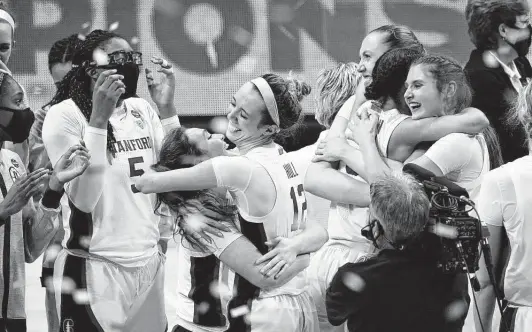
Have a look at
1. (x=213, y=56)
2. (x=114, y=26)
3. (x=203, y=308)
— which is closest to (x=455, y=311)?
(x=203, y=308)

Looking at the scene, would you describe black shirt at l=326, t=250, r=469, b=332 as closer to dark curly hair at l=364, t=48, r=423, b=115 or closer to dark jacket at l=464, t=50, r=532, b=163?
dark curly hair at l=364, t=48, r=423, b=115

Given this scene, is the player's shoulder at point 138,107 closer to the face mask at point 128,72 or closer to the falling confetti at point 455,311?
the face mask at point 128,72

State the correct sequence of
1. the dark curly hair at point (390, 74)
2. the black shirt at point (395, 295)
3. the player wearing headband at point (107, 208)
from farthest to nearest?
1. the player wearing headband at point (107, 208)
2. the dark curly hair at point (390, 74)
3. the black shirt at point (395, 295)

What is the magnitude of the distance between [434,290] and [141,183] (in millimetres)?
1014

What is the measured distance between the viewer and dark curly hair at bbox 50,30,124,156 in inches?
147

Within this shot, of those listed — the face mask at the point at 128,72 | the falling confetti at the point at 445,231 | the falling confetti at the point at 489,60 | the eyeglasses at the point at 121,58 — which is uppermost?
the eyeglasses at the point at 121,58

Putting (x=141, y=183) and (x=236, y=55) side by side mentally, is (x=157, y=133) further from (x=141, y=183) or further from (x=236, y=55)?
(x=236, y=55)

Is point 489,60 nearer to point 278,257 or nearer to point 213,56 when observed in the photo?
point 213,56

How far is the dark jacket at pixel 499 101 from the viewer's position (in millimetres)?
4250

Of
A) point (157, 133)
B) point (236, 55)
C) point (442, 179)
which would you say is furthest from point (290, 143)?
point (442, 179)

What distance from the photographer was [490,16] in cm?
432

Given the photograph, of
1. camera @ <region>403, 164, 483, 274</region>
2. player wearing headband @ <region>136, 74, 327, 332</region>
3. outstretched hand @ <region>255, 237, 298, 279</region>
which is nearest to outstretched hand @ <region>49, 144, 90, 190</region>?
player wearing headband @ <region>136, 74, 327, 332</region>

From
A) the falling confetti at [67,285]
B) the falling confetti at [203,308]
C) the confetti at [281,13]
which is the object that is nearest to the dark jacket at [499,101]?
the confetti at [281,13]

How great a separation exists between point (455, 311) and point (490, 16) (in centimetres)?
180
